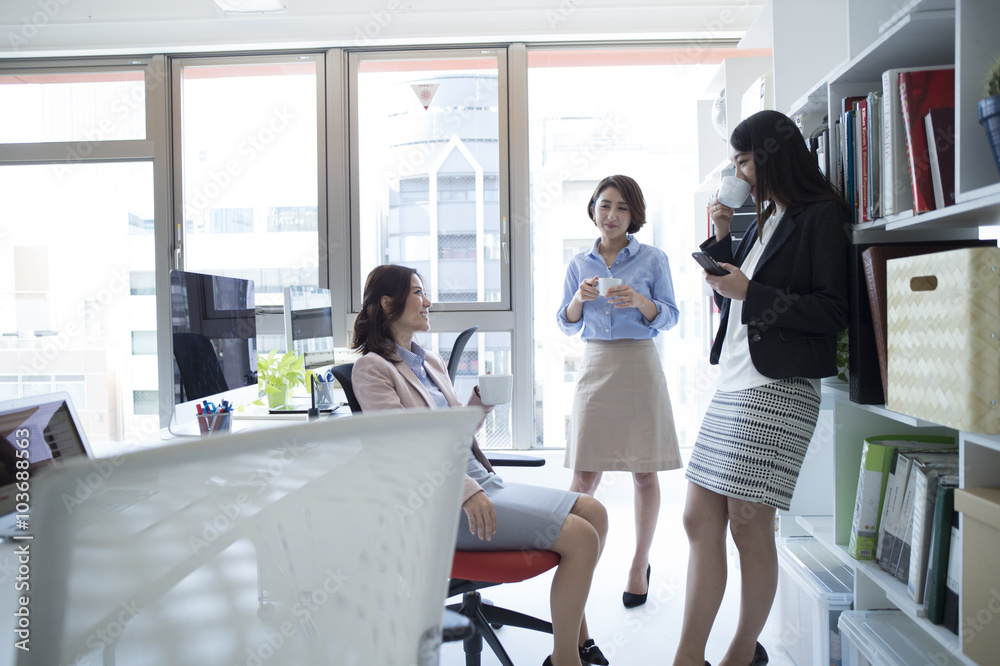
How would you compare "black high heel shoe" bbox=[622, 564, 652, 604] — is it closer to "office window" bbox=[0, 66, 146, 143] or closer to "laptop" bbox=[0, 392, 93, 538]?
"laptop" bbox=[0, 392, 93, 538]

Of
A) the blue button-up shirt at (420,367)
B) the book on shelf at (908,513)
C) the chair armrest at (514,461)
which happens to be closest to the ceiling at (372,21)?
the blue button-up shirt at (420,367)

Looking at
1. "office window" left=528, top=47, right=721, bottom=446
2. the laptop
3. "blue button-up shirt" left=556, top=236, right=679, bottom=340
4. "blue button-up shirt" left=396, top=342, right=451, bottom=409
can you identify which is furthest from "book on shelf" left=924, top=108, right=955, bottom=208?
"office window" left=528, top=47, right=721, bottom=446

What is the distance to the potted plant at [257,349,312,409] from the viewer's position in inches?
87.8

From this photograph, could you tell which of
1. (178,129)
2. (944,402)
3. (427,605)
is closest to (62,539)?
(427,605)

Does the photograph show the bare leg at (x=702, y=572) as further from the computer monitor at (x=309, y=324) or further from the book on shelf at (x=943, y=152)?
the computer monitor at (x=309, y=324)

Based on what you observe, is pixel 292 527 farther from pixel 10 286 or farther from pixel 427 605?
pixel 10 286

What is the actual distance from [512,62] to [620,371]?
226cm

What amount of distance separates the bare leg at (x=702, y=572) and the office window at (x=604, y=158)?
2172mm

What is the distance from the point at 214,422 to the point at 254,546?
118cm

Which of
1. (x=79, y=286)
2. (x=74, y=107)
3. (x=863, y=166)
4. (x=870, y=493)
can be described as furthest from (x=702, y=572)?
(x=74, y=107)

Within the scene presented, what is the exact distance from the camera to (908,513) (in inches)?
55.6

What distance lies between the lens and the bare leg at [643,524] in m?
2.36

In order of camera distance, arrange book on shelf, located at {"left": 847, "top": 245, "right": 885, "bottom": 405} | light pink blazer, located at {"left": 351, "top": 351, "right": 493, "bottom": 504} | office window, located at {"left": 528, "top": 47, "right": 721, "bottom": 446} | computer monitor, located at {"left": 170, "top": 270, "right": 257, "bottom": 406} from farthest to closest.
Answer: office window, located at {"left": 528, "top": 47, "right": 721, "bottom": 446} < computer monitor, located at {"left": 170, "top": 270, "right": 257, "bottom": 406} < light pink blazer, located at {"left": 351, "top": 351, "right": 493, "bottom": 504} < book on shelf, located at {"left": 847, "top": 245, "right": 885, "bottom": 405}

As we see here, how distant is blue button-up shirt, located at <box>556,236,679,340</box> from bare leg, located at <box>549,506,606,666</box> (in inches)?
37.2
